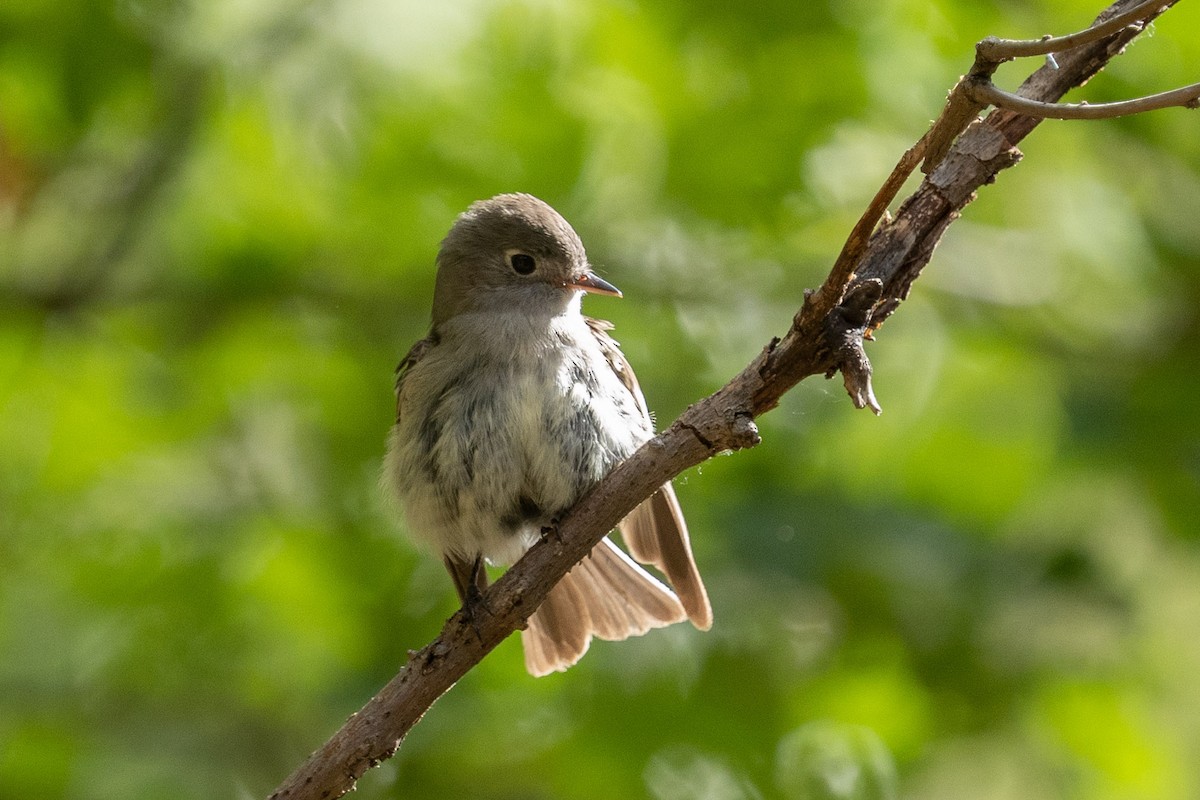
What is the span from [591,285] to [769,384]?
144 cm

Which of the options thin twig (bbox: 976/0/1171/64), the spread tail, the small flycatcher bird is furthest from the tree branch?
the spread tail

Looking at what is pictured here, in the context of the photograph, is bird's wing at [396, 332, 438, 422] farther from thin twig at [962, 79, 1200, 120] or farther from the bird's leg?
thin twig at [962, 79, 1200, 120]

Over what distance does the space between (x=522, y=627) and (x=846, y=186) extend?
2787 millimetres

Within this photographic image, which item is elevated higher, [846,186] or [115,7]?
[115,7]

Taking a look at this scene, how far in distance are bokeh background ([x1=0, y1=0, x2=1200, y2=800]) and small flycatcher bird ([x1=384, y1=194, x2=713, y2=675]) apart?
66 centimetres

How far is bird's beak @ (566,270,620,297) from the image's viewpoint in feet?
12.9

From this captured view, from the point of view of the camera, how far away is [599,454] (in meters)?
3.57

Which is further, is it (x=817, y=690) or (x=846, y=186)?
(x=846, y=186)

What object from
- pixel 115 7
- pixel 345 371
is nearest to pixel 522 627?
pixel 345 371

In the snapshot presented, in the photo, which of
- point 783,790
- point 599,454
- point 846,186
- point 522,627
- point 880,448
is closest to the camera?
point 522,627

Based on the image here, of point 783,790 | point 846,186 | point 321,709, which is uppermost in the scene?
point 846,186

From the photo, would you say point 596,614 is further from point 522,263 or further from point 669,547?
point 522,263

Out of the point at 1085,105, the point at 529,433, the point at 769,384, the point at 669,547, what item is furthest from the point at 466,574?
the point at 1085,105

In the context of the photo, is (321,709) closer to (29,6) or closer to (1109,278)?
(29,6)
